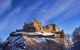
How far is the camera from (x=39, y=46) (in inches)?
3223

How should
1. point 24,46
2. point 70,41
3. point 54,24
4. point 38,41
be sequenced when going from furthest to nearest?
point 54,24
point 70,41
point 38,41
point 24,46

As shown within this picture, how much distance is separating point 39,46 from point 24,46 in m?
5.88

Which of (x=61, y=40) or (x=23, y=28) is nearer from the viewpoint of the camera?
(x=61, y=40)

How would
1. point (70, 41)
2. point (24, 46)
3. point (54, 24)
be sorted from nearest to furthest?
point (24, 46)
point (70, 41)
point (54, 24)

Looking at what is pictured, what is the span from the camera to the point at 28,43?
271 ft

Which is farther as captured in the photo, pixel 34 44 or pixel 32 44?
pixel 34 44

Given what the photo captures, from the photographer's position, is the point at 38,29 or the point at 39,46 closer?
the point at 39,46

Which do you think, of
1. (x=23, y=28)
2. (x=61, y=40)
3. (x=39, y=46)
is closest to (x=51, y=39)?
(x=61, y=40)

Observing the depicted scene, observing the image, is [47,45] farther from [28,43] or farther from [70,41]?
[70,41]

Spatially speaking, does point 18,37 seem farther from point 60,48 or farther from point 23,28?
point 60,48

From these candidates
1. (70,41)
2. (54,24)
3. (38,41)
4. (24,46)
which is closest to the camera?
(24,46)

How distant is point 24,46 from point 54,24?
2991 cm

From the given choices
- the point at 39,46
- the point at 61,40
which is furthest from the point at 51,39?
the point at 39,46

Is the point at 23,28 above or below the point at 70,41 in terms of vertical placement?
above
